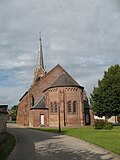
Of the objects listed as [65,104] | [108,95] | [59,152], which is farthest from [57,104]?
[59,152]

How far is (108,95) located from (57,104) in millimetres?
10659

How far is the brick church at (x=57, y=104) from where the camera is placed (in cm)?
5647

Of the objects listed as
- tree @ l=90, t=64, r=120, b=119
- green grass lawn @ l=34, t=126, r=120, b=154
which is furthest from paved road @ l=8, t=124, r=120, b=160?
tree @ l=90, t=64, r=120, b=119

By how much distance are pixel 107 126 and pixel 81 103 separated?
15.7 m

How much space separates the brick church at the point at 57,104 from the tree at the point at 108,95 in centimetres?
376

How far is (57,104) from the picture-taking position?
57.5 m

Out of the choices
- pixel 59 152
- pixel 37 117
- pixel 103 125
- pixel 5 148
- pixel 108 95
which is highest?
pixel 108 95

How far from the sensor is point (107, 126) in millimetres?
42469

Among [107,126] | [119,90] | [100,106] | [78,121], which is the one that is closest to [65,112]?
[78,121]

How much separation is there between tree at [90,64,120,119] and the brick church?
3.76 m

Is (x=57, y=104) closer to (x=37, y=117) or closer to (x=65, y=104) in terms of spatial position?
(x=65, y=104)

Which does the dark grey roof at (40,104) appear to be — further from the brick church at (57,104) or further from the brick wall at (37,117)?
the brick wall at (37,117)

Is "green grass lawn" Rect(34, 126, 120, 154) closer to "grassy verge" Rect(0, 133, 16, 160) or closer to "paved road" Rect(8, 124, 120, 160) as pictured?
"paved road" Rect(8, 124, 120, 160)

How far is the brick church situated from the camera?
56469 mm
